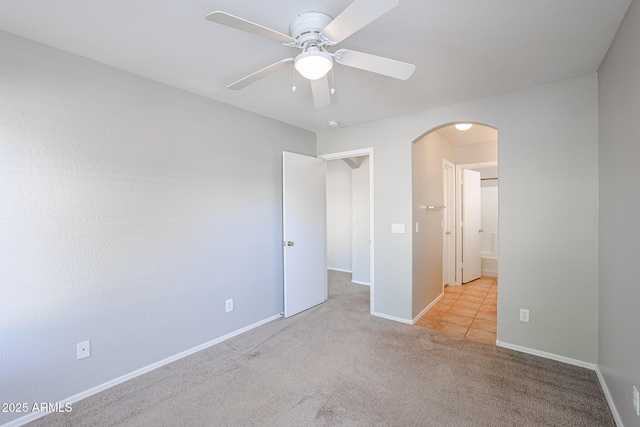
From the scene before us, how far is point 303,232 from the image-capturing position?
3.67 meters

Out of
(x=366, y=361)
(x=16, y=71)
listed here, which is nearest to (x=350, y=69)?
(x=16, y=71)

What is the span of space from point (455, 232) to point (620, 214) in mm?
3256

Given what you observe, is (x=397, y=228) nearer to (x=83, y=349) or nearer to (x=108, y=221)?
(x=108, y=221)

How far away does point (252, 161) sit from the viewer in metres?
Answer: 3.21

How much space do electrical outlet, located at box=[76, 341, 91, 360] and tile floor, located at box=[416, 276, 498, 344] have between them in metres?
3.08

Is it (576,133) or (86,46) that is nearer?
(86,46)

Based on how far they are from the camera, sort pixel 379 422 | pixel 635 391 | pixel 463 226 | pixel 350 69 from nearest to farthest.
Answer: pixel 635 391 < pixel 379 422 < pixel 350 69 < pixel 463 226

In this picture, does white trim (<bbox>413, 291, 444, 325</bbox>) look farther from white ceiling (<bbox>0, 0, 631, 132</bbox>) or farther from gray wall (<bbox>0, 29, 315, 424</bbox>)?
white ceiling (<bbox>0, 0, 631, 132</bbox>)

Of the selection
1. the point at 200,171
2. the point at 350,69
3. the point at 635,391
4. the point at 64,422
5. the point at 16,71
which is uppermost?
the point at 350,69

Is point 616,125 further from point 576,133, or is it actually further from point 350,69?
point 350,69

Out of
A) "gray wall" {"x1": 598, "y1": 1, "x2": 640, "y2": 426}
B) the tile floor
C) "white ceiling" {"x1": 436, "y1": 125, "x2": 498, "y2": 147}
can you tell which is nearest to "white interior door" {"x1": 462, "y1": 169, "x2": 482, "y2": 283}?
the tile floor

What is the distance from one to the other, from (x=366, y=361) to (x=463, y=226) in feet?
11.4

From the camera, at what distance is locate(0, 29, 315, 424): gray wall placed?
179 centimetres

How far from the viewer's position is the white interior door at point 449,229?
472 cm
